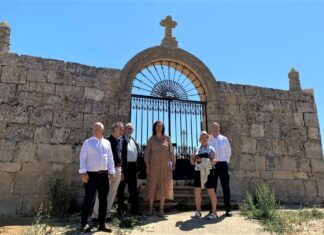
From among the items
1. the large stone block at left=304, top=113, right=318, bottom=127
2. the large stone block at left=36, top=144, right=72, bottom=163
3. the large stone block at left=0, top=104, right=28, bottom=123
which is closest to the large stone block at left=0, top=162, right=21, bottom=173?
the large stone block at left=36, top=144, right=72, bottom=163

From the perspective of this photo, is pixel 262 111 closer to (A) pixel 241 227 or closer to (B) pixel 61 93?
(A) pixel 241 227

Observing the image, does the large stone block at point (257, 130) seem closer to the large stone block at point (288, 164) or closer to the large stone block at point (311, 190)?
the large stone block at point (288, 164)

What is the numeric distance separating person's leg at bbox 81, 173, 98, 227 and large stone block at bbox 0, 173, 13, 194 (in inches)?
92.7

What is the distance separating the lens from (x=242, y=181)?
24.4 feet

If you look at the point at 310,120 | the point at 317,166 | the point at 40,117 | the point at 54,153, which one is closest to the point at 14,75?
the point at 40,117

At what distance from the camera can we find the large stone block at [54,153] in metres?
6.34

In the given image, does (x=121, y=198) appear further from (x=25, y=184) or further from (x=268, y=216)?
(x=268, y=216)

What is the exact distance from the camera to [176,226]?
482 centimetres

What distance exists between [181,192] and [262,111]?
3.06 meters

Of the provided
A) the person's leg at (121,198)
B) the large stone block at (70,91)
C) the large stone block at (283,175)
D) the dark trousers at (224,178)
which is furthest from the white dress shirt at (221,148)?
the large stone block at (70,91)

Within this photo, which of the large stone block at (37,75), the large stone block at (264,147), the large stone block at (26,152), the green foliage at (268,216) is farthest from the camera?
the large stone block at (264,147)

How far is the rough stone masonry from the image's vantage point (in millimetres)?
6238

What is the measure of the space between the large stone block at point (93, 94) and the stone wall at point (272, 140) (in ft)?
8.27

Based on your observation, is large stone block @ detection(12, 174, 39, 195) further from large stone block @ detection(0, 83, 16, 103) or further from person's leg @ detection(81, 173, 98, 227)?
person's leg @ detection(81, 173, 98, 227)
